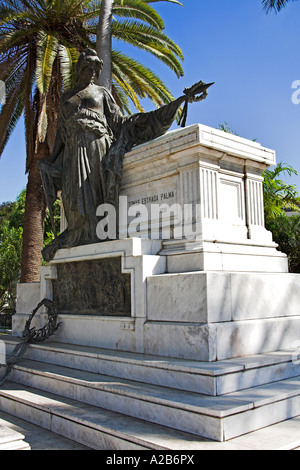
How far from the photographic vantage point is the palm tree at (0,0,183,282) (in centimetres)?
1223

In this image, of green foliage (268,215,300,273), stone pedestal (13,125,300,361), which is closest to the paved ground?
stone pedestal (13,125,300,361)

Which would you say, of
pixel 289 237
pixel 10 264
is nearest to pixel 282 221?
pixel 289 237

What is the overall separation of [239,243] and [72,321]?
2631 millimetres

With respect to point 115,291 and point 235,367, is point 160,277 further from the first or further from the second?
point 235,367

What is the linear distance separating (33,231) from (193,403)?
9673mm

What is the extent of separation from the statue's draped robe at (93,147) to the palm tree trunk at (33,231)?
5476 mm

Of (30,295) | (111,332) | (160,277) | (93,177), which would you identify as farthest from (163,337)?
(30,295)

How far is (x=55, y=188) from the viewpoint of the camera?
7586 mm

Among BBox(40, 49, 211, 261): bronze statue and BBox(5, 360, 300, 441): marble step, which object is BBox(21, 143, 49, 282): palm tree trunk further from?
BBox(5, 360, 300, 441): marble step

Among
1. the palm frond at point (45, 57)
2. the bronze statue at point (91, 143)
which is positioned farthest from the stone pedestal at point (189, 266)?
the palm frond at point (45, 57)

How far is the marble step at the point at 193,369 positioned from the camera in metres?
3.85

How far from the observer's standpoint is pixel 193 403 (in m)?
3.51

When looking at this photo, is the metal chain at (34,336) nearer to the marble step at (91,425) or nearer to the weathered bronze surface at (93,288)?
the weathered bronze surface at (93,288)

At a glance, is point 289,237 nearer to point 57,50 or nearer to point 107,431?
point 57,50
